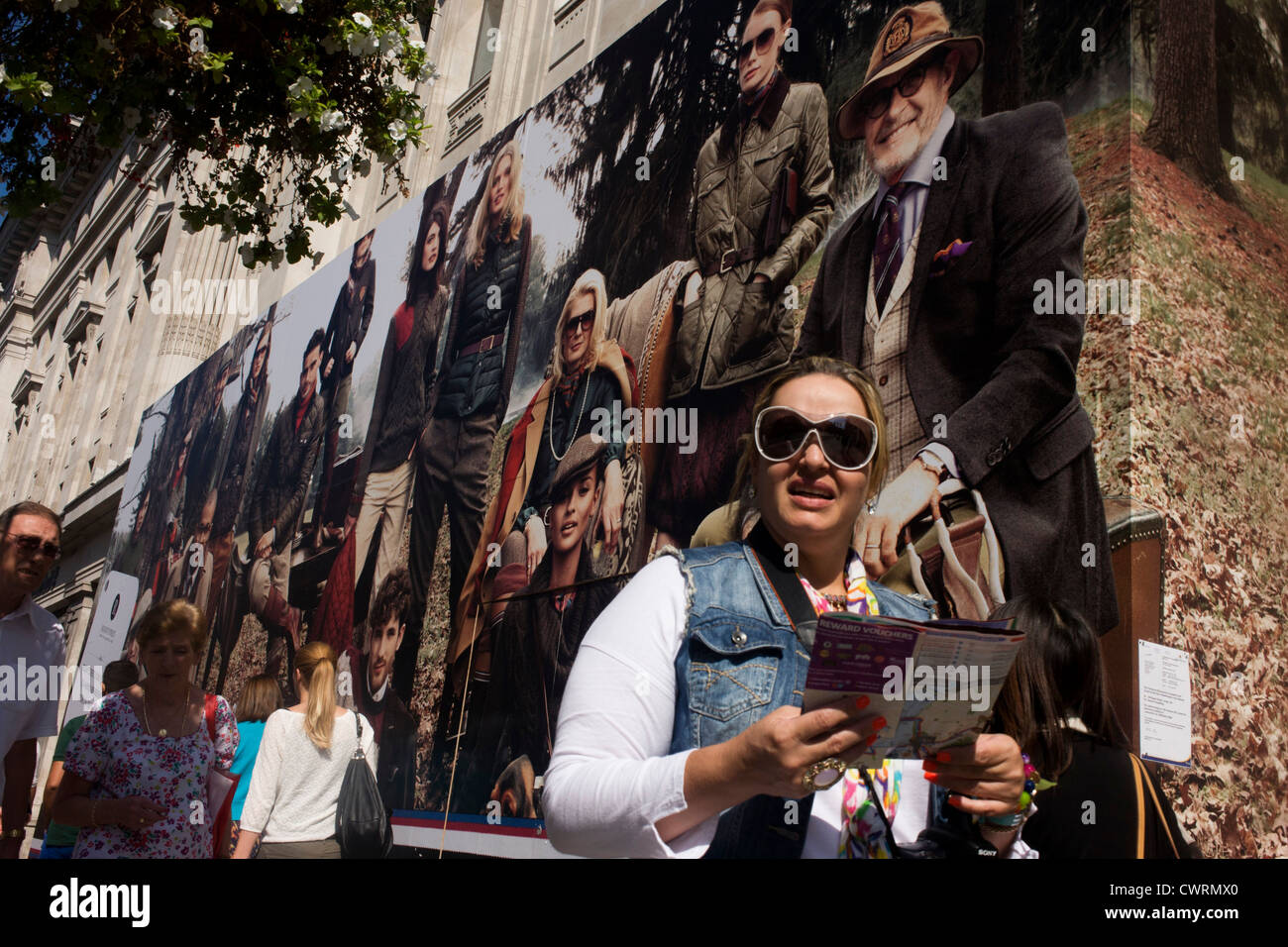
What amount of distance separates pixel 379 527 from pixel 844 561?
914 centimetres

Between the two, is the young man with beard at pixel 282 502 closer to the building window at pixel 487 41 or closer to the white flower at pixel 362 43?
the building window at pixel 487 41

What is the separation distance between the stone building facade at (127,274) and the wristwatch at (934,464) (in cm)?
421

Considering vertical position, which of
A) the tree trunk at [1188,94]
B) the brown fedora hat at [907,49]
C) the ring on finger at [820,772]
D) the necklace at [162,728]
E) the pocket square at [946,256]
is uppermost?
the brown fedora hat at [907,49]

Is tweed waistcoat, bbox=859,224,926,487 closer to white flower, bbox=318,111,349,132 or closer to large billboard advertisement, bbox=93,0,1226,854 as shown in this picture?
large billboard advertisement, bbox=93,0,1226,854

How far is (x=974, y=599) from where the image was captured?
5.12 metres

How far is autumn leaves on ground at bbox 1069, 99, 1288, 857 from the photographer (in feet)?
15.3

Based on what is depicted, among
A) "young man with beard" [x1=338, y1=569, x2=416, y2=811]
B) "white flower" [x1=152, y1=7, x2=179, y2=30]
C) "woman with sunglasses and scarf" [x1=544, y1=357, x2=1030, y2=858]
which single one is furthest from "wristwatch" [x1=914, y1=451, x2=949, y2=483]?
"young man with beard" [x1=338, y1=569, x2=416, y2=811]

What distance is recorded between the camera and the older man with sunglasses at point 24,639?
15.1 ft

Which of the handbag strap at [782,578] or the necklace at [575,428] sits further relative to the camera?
the necklace at [575,428]

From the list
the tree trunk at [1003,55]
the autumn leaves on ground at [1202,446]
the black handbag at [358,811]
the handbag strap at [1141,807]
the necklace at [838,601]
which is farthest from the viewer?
the black handbag at [358,811]

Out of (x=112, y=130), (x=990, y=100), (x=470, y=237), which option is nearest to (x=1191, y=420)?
(x=990, y=100)
